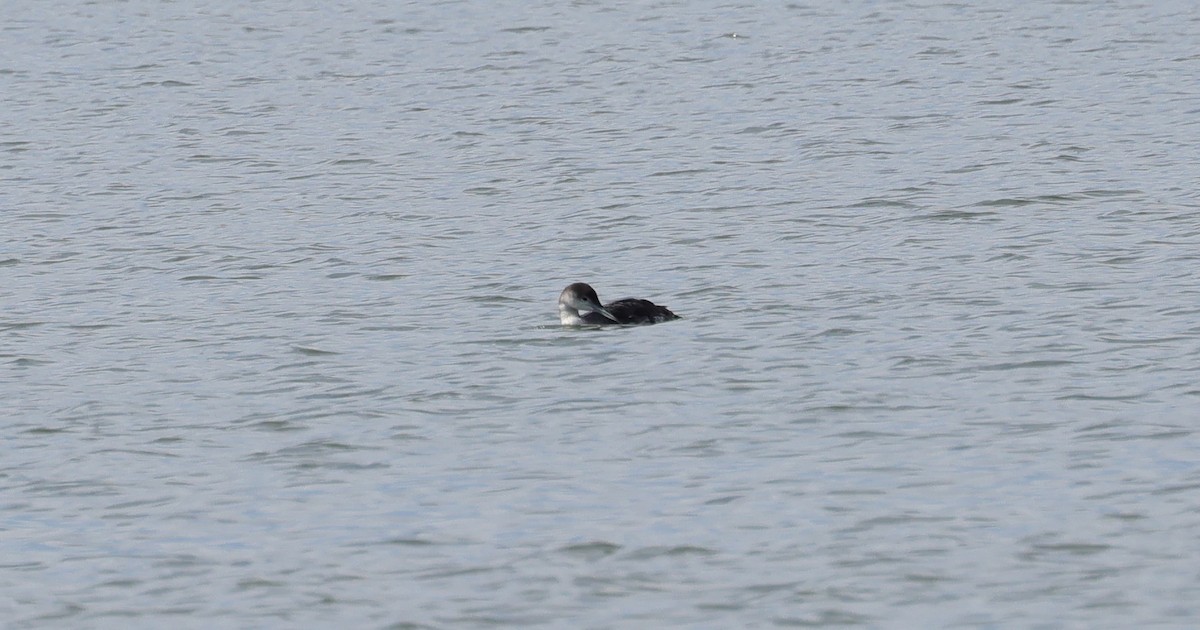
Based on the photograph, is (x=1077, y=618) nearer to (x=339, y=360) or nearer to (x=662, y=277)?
(x=339, y=360)

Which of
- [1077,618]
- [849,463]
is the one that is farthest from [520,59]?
[1077,618]

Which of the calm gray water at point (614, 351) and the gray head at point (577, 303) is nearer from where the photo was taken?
the calm gray water at point (614, 351)

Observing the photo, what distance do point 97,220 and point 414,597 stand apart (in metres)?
13.4

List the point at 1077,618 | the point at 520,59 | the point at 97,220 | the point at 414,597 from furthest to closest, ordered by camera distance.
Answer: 1. the point at 520,59
2. the point at 97,220
3. the point at 414,597
4. the point at 1077,618

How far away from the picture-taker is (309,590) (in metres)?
10.6

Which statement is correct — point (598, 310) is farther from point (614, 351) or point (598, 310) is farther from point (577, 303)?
point (614, 351)

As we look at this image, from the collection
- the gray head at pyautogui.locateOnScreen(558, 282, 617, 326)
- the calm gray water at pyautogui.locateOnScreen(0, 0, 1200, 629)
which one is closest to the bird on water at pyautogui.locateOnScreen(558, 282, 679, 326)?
the gray head at pyautogui.locateOnScreen(558, 282, 617, 326)

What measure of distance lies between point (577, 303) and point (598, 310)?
0.58ft

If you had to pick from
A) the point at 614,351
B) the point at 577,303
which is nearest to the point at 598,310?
the point at 577,303

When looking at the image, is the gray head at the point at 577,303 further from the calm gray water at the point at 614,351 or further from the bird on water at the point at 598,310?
the calm gray water at the point at 614,351

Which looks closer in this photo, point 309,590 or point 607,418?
point 309,590

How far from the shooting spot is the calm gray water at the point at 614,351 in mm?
10695

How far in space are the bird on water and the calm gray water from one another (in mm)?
192

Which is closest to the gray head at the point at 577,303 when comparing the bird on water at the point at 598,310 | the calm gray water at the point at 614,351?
the bird on water at the point at 598,310
